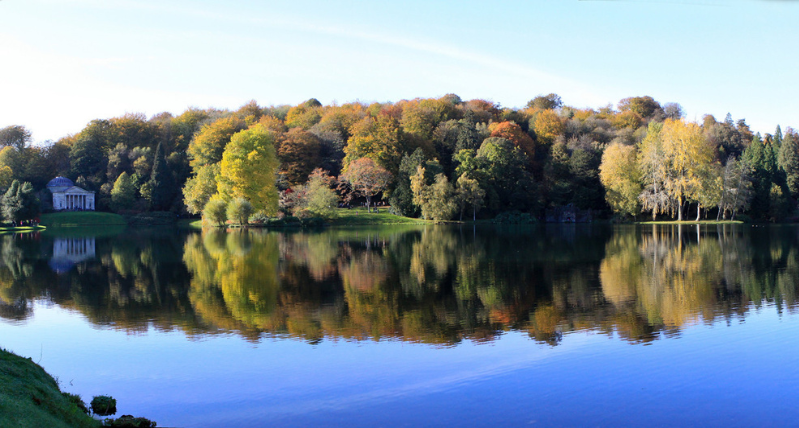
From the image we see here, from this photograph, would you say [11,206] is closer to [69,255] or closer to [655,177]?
[69,255]

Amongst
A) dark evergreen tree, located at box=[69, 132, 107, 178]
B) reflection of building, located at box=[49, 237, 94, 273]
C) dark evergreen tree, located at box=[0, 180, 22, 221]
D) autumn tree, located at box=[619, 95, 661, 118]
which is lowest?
reflection of building, located at box=[49, 237, 94, 273]

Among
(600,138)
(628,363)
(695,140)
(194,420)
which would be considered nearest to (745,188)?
(695,140)

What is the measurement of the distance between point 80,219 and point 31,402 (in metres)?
67.2

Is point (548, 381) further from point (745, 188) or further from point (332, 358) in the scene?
point (745, 188)

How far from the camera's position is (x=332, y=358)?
9.54 m

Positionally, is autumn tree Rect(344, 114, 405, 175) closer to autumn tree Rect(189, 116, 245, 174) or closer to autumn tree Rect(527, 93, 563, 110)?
autumn tree Rect(189, 116, 245, 174)

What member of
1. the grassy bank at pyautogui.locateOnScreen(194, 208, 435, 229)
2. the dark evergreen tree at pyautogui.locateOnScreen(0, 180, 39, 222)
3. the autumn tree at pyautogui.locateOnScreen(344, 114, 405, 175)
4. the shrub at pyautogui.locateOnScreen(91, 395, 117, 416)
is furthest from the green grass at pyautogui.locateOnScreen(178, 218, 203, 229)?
the shrub at pyautogui.locateOnScreen(91, 395, 117, 416)

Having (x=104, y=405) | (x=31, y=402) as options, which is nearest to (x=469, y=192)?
(x=104, y=405)

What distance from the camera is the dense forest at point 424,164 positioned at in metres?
57.0

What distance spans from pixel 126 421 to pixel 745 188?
6338cm

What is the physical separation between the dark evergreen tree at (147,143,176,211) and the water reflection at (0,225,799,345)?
142 ft

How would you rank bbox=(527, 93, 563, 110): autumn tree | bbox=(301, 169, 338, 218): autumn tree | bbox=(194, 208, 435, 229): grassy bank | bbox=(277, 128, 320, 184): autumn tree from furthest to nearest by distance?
bbox=(527, 93, 563, 110): autumn tree < bbox=(277, 128, 320, 184): autumn tree < bbox=(194, 208, 435, 229): grassy bank < bbox=(301, 169, 338, 218): autumn tree

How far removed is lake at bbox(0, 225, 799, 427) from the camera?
292 inches

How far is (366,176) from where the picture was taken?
6450 cm
